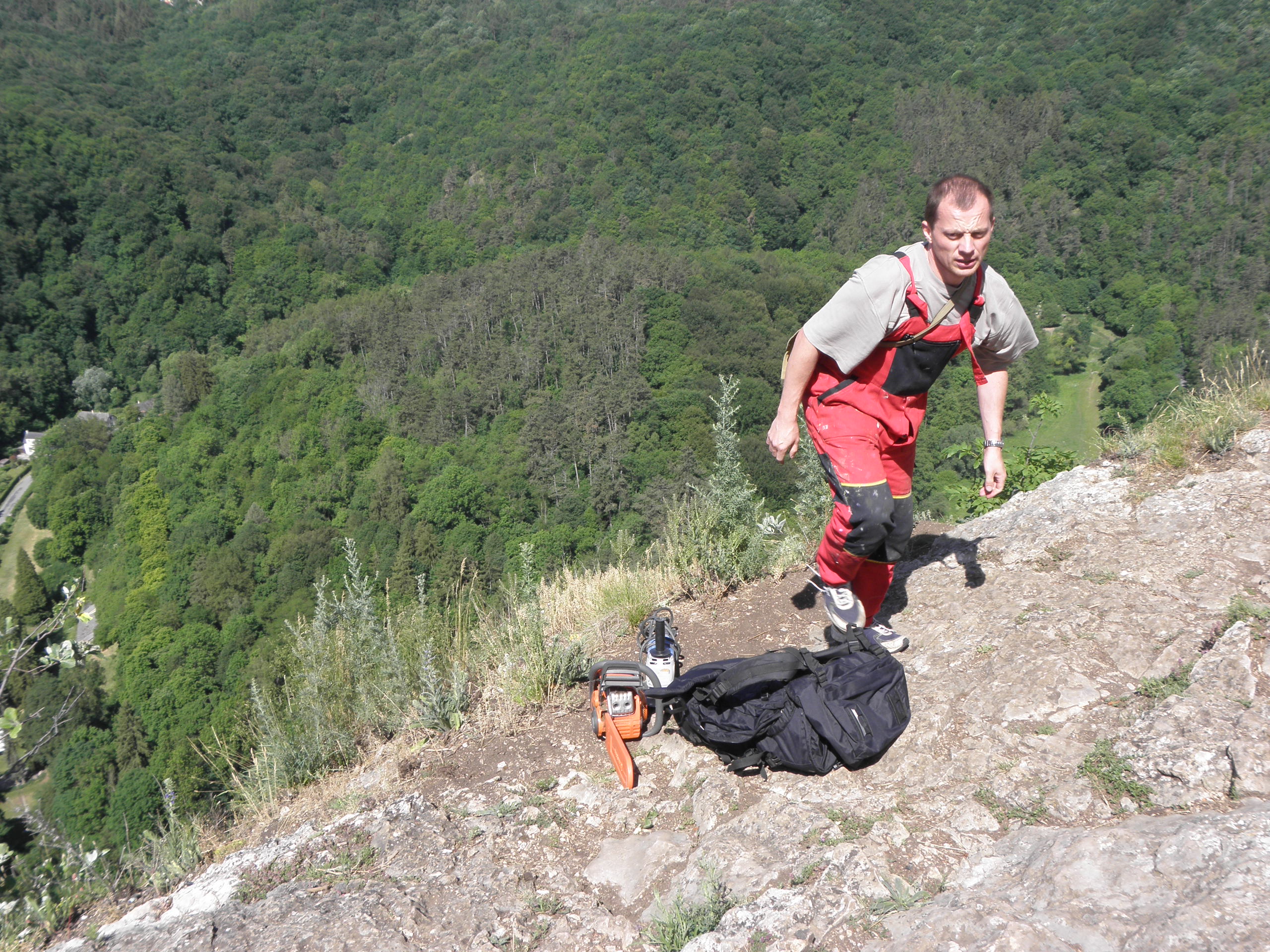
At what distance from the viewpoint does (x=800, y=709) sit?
2.51 metres

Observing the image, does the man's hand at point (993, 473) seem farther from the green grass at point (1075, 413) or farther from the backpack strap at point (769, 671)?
the green grass at point (1075, 413)

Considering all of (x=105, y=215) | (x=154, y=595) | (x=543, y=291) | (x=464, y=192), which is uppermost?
(x=105, y=215)

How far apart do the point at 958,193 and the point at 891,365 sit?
0.60 m

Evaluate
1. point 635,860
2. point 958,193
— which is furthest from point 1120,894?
point 958,193

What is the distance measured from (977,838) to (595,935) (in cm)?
104

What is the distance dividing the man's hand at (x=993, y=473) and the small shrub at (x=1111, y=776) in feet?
3.15

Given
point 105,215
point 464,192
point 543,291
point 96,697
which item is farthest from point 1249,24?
point 105,215

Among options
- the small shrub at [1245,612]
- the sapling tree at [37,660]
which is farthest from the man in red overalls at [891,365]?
the sapling tree at [37,660]

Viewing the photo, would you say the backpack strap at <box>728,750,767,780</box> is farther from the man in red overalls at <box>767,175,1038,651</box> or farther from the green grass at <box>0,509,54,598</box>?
the green grass at <box>0,509,54,598</box>

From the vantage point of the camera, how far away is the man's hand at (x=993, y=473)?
2807 millimetres

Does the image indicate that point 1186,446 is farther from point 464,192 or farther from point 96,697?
point 464,192

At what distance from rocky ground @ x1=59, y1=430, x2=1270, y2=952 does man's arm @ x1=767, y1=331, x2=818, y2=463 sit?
39.3 inches

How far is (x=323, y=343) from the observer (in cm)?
6234

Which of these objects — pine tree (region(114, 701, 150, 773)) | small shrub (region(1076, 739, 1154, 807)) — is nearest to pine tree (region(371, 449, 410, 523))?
pine tree (region(114, 701, 150, 773))
